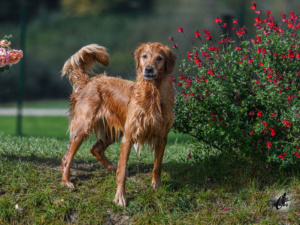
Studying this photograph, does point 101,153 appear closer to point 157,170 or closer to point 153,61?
point 157,170

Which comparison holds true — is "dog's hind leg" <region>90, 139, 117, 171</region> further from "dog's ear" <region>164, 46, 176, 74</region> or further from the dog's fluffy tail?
"dog's ear" <region>164, 46, 176, 74</region>

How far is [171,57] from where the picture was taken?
4.95 m

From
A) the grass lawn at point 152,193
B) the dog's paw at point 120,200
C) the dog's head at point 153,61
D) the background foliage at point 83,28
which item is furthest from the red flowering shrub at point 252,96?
the background foliage at point 83,28

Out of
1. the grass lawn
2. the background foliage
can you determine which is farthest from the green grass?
the background foliage

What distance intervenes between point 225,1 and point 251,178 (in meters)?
15.3

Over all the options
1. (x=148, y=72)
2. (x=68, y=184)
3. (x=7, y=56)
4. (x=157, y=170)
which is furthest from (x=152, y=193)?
(x=7, y=56)

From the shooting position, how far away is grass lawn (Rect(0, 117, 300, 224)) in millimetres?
4906

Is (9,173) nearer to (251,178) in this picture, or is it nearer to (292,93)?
(251,178)

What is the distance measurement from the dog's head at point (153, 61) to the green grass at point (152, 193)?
53.3 inches

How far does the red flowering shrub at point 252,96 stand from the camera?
5281 millimetres

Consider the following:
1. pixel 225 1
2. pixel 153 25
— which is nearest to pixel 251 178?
pixel 153 25

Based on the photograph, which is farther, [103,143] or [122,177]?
[103,143]

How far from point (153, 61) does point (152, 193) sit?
1.50 metres

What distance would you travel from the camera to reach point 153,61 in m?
4.76
